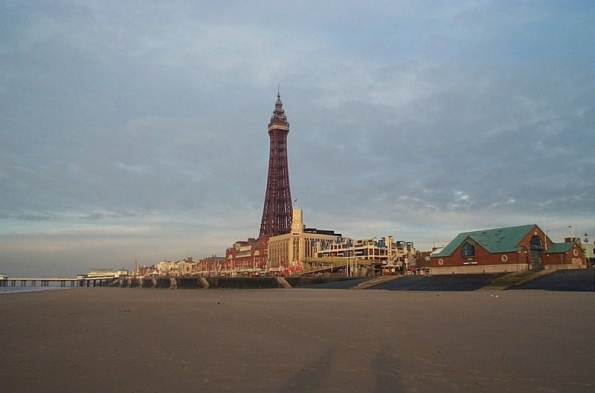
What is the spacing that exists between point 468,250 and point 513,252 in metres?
6.59

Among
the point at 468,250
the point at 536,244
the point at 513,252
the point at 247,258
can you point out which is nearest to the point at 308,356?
the point at 513,252

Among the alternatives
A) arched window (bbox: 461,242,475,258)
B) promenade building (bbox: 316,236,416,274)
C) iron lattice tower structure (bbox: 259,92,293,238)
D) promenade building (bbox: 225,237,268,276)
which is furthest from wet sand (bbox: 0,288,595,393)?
iron lattice tower structure (bbox: 259,92,293,238)

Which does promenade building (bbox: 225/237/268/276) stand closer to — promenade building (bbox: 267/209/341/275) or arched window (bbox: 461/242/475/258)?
promenade building (bbox: 267/209/341/275)

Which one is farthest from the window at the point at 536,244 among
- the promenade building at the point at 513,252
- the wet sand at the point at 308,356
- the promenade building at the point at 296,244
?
the promenade building at the point at 296,244

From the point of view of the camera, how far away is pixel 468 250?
60.0m

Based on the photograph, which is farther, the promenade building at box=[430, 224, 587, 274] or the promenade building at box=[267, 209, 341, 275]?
the promenade building at box=[267, 209, 341, 275]

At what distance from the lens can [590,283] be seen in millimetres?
37406

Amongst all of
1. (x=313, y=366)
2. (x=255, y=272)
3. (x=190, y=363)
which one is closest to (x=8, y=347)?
(x=190, y=363)

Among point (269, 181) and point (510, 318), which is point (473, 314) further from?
point (269, 181)

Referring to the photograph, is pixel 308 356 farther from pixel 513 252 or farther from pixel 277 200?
pixel 277 200

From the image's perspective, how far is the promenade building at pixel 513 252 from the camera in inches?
2131

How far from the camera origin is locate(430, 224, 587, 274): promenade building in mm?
54125

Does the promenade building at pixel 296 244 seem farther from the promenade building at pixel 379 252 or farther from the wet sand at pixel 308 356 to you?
the wet sand at pixel 308 356

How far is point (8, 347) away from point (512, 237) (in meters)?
55.5
